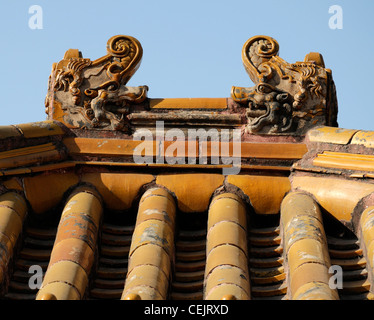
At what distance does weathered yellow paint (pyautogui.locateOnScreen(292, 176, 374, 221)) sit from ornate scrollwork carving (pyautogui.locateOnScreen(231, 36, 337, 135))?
76cm

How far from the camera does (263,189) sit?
12734 mm

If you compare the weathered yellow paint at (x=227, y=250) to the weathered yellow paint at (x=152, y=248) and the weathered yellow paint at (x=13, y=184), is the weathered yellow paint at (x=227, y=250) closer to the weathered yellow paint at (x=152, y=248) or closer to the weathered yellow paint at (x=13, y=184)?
the weathered yellow paint at (x=152, y=248)

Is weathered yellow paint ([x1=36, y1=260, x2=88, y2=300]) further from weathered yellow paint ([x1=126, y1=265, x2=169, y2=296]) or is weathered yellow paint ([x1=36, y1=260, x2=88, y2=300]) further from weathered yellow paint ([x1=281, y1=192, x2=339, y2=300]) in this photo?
weathered yellow paint ([x1=281, y1=192, x2=339, y2=300])

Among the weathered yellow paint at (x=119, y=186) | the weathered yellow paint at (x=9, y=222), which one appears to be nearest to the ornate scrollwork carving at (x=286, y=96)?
the weathered yellow paint at (x=119, y=186)

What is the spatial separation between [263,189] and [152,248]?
1692 millimetres

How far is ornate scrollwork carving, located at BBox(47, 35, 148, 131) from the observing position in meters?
13.3

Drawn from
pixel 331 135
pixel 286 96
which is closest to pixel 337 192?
pixel 331 135

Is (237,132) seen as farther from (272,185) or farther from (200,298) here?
(200,298)

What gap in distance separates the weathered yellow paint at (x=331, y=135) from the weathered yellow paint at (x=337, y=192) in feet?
1.47

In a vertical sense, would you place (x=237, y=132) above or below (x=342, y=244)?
above

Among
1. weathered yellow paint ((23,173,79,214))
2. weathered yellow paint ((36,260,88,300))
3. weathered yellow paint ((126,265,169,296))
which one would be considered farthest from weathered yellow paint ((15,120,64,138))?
weathered yellow paint ((126,265,169,296))
